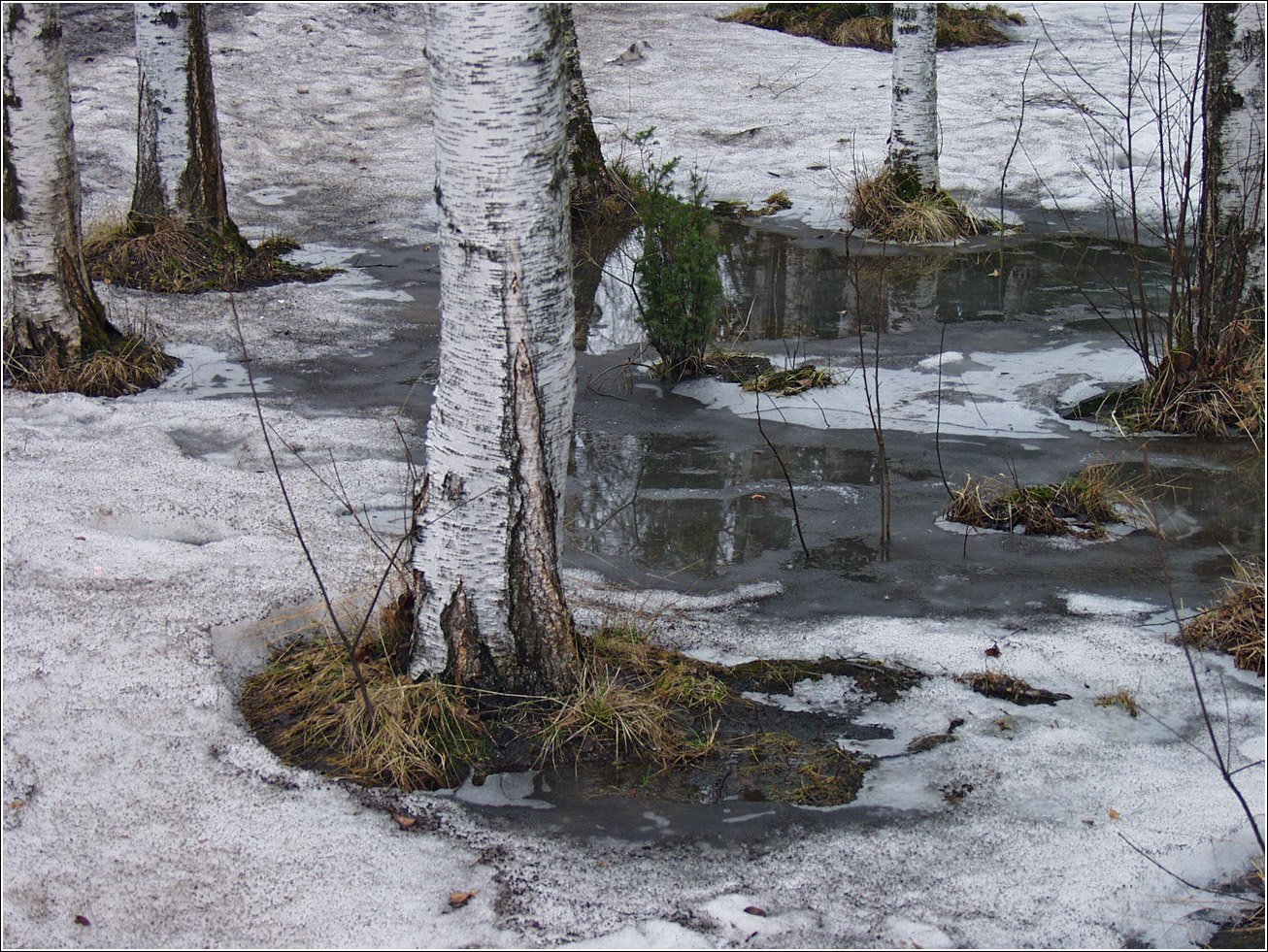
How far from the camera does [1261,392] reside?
5.48 meters

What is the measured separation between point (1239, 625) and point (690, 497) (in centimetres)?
236

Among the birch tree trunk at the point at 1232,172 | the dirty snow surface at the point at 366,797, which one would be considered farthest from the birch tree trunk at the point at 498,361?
the birch tree trunk at the point at 1232,172

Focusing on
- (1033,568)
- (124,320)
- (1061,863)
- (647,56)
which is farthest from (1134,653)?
(647,56)

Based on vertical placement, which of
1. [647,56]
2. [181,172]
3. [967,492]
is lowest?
[967,492]

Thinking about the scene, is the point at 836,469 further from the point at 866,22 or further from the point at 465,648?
the point at 866,22

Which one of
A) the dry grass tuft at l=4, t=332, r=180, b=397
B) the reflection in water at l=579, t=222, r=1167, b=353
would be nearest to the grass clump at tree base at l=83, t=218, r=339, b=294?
the dry grass tuft at l=4, t=332, r=180, b=397

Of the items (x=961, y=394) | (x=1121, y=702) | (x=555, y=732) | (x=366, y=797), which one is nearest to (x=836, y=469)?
(x=961, y=394)

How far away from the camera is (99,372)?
5953mm

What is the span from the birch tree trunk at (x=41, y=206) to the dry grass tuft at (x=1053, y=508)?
15.7 ft

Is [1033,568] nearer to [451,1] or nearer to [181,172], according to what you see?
[451,1]

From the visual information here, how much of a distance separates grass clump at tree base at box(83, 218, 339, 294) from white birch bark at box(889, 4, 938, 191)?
17.4ft

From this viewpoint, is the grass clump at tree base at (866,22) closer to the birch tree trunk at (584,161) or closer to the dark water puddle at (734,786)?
the birch tree trunk at (584,161)

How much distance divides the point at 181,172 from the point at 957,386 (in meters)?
5.66

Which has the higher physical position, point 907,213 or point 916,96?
point 916,96
